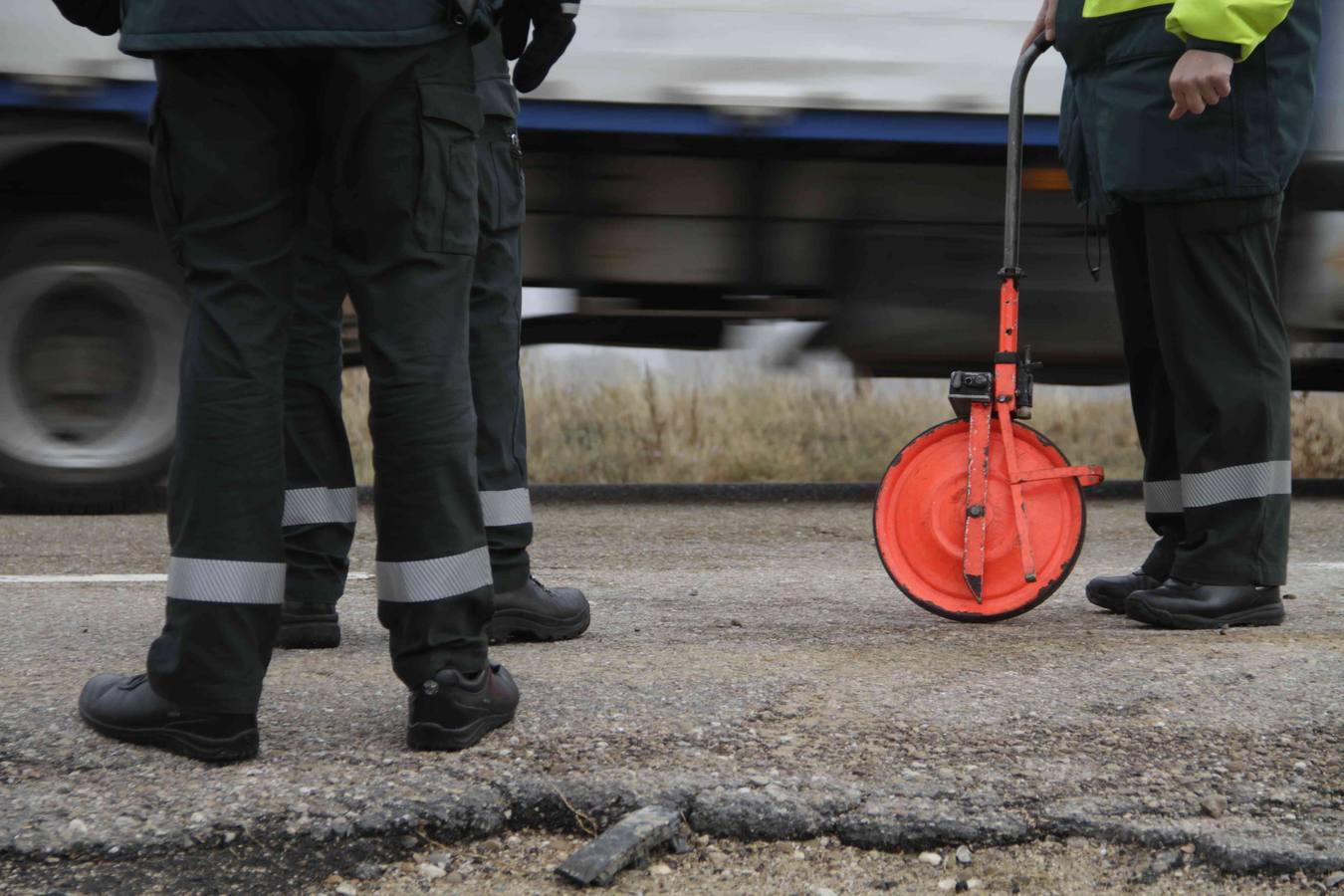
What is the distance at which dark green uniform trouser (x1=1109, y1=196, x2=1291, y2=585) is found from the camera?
10.3 ft

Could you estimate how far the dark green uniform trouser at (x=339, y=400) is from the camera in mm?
2883

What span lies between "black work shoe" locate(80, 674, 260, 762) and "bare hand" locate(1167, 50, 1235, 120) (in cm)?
208

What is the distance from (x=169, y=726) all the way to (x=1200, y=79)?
7.23 feet

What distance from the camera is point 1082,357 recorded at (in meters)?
6.46

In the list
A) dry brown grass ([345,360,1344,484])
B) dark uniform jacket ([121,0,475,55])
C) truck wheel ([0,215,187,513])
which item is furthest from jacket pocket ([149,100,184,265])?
dry brown grass ([345,360,1344,484])

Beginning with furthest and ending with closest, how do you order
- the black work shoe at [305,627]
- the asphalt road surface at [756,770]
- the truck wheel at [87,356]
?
the truck wheel at [87,356] → the black work shoe at [305,627] → the asphalt road surface at [756,770]

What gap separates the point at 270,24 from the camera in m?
2.05

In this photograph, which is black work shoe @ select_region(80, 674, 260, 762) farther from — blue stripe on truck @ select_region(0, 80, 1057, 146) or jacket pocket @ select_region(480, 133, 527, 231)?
blue stripe on truck @ select_region(0, 80, 1057, 146)

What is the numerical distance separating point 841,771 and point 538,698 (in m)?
0.58

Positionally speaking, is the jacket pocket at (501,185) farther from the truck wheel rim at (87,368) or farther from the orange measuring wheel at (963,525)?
the truck wheel rim at (87,368)

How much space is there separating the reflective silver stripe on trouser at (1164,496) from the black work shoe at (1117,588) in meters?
0.16

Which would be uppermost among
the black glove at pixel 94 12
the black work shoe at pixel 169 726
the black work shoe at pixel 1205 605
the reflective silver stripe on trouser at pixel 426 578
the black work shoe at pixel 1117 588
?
the black glove at pixel 94 12

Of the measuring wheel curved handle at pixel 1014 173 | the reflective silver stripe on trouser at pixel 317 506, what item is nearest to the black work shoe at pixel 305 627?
the reflective silver stripe on trouser at pixel 317 506

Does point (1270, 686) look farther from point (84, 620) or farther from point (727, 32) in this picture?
point (727, 32)
